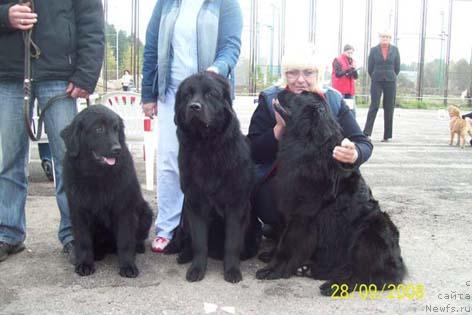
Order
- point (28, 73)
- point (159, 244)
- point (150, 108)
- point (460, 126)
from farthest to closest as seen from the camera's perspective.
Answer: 1. point (460, 126)
2. point (150, 108)
3. point (159, 244)
4. point (28, 73)

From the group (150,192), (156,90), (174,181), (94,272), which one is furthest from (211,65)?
(150,192)

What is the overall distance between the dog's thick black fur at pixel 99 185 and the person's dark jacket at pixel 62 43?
382 millimetres

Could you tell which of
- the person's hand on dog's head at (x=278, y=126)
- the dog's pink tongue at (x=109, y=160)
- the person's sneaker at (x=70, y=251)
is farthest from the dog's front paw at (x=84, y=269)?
the person's hand on dog's head at (x=278, y=126)

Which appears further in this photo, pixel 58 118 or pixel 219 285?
pixel 58 118

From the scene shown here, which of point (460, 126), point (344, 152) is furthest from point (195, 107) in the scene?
point (460, 126)

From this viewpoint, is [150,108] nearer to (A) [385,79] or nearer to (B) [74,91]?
(B) [74,91]

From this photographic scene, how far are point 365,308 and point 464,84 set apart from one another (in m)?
31.1

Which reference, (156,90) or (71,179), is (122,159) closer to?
(71,179)

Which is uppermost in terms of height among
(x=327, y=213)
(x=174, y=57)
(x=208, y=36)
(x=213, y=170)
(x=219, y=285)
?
(x=208, y=36)

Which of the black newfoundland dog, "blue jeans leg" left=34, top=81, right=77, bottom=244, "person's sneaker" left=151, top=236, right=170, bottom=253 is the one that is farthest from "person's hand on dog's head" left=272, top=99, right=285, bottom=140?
"blue jeans leg" left=34, top=81, right=77, bottom=244

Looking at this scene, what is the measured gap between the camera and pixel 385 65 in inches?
420

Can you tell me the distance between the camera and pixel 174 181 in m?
3.83

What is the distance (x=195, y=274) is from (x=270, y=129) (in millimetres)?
1180
